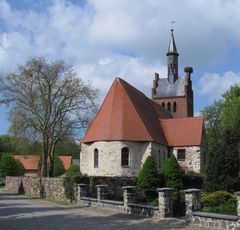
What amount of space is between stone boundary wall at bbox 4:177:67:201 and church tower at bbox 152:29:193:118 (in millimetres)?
21903

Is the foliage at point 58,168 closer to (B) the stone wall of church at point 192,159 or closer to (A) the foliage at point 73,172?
(A) the foliage at point 73,172

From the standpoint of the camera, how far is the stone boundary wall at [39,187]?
28981 millimetres

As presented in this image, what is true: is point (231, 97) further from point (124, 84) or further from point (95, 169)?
point (95, 169)

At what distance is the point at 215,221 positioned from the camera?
1415 cm

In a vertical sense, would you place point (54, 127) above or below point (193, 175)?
above

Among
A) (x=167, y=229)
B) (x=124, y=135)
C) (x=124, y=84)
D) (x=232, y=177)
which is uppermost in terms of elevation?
(x=124, y=84)

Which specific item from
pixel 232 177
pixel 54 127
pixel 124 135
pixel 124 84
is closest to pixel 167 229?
pixel 232 177

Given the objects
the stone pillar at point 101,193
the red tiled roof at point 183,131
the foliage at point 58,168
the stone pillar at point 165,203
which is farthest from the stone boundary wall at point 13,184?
the stone pillar at point 165,203

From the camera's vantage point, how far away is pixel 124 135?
33719 mm

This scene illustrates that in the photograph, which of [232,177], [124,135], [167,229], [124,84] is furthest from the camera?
[124,84]

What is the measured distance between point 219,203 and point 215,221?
3373 mm

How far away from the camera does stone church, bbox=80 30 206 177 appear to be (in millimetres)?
33613

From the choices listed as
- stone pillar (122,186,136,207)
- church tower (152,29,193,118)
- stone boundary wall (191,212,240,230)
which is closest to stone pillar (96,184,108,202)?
stone pillar (122,186,136,207)

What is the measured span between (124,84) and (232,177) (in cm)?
1727
